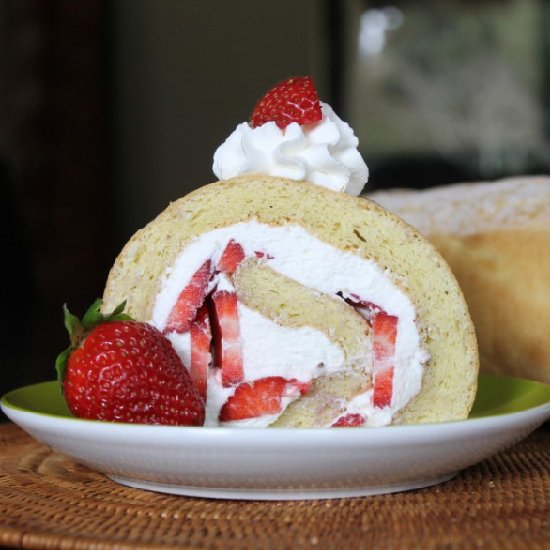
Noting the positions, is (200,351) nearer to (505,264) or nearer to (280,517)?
(280,517)

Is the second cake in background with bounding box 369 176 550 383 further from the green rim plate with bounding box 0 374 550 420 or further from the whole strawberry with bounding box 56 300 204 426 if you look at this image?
the whole strawberry with bounding box 56 300 204 426

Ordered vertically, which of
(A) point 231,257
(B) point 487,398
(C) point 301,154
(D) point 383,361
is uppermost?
(C) point 301,154

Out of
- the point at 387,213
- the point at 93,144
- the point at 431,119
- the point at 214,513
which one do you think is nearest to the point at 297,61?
the point at 431,119

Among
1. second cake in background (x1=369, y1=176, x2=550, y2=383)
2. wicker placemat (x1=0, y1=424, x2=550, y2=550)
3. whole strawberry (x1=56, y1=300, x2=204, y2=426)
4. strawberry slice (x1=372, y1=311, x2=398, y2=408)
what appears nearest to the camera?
wicker placemat (x1=0, y1=424, x2=550, y2=550)

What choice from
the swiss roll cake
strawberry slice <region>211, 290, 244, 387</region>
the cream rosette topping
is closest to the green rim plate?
the swiss roll cake

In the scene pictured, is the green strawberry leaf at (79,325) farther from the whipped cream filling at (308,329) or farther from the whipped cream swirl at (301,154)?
the whipped cream swirl at (301,154)

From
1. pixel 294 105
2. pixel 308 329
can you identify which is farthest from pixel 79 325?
pixel 294 105

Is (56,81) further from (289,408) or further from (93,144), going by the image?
(289,408)
